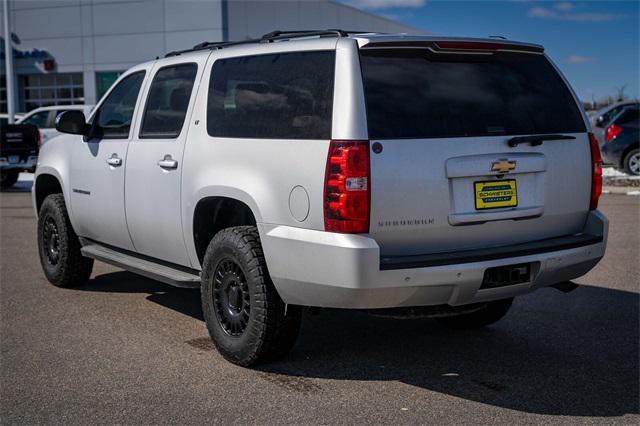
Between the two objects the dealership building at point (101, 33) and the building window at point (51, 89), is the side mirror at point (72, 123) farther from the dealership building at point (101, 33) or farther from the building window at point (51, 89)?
the building window at point (51, 89)

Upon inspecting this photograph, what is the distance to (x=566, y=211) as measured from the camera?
16.3 feet

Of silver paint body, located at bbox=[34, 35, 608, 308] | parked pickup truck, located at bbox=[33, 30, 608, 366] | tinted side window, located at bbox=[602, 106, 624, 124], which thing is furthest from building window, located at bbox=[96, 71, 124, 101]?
Answer: silver paint body, located at bbox=[34, 35, 608, 308]

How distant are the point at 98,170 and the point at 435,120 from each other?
3.18 m

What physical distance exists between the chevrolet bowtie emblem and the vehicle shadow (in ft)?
4.17

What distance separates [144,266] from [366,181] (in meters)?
2.39

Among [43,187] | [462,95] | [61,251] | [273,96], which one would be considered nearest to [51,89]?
[43,187]

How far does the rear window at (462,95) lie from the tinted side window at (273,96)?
280 millimetres

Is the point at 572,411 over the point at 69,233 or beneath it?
beneath

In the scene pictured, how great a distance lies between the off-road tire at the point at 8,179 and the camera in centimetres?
1894

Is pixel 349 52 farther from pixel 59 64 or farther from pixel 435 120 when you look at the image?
pixel 59 64

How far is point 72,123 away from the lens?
263 inches

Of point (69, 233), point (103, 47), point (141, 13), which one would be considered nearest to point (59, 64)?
point (103, 47)

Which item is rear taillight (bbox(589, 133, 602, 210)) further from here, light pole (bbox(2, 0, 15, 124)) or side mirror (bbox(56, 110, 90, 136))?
light pole (bbox(2, 0, 15, 124))

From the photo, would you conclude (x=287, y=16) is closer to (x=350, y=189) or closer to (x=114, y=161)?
(x=114, y=161)
